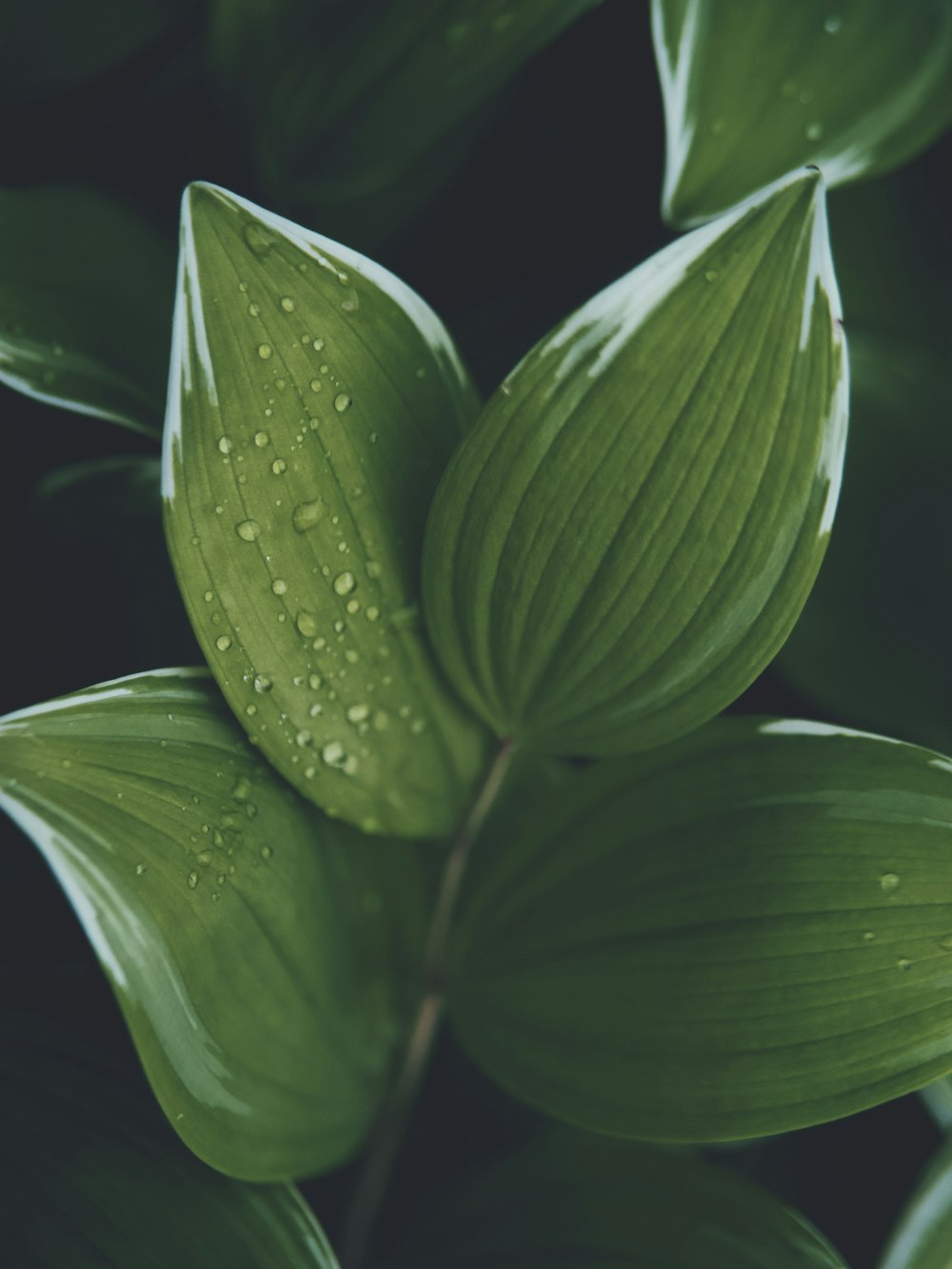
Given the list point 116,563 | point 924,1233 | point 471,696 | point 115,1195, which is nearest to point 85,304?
point 116,563

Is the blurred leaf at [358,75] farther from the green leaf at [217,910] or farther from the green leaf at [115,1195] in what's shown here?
the green leaf at [115,1195]

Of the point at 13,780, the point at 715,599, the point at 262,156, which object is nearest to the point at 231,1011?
the point at 13,780

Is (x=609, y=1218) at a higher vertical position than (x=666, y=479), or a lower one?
lower

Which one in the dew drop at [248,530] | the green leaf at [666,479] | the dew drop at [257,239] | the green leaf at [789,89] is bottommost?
the green leaf at [666,479]

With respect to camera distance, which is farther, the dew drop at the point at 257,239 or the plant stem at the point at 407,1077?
the plant stem at the point at 407,1077

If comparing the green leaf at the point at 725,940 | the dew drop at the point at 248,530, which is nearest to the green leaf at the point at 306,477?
the dew drop at the point at 248,530

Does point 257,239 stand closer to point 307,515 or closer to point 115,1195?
point 307,515

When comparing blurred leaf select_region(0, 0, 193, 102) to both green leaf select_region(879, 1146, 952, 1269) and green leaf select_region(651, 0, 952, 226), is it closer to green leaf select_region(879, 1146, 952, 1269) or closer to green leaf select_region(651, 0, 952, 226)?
green leaf select_region(651, 0, 952, 226)

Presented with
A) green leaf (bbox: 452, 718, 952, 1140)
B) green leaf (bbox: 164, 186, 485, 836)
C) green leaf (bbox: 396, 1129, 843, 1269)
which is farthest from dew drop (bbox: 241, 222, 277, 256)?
green leaf (bbox: 396, 1129, 843, 1269)
